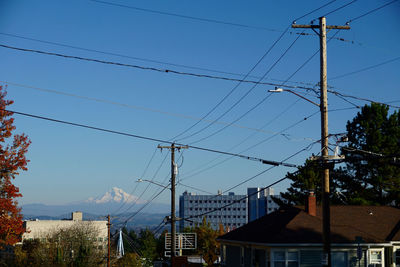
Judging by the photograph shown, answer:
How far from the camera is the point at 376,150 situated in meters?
58.8

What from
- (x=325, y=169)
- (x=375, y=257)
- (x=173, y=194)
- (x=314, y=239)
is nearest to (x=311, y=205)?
(x=314, y=239)

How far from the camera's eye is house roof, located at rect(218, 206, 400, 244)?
34.1 metres

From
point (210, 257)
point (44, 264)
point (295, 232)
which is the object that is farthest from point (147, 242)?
point (295, 232)

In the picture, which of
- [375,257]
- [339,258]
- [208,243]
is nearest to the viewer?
[339,258]

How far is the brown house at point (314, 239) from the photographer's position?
33344 millimetres

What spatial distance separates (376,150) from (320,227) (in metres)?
25.9

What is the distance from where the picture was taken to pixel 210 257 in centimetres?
7531

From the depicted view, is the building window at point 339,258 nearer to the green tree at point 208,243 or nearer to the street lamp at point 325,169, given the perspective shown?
the street lamp at point 325,169

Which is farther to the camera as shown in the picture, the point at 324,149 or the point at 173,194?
the point at 173,194

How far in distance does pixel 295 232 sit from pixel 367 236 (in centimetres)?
480

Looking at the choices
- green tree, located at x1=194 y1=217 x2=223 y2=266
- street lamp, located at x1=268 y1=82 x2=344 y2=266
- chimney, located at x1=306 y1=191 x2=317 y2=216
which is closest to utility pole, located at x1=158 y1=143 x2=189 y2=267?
chimney, located at x1=306 y1=191 x2=317 y2=216

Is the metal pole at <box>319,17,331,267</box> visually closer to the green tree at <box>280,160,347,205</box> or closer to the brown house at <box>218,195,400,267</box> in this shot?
the brown house at <box>218,195,400,267</box>

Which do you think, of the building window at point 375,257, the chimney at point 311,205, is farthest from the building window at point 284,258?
the chimney at point 311,205

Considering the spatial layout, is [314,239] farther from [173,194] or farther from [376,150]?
[376,150]
